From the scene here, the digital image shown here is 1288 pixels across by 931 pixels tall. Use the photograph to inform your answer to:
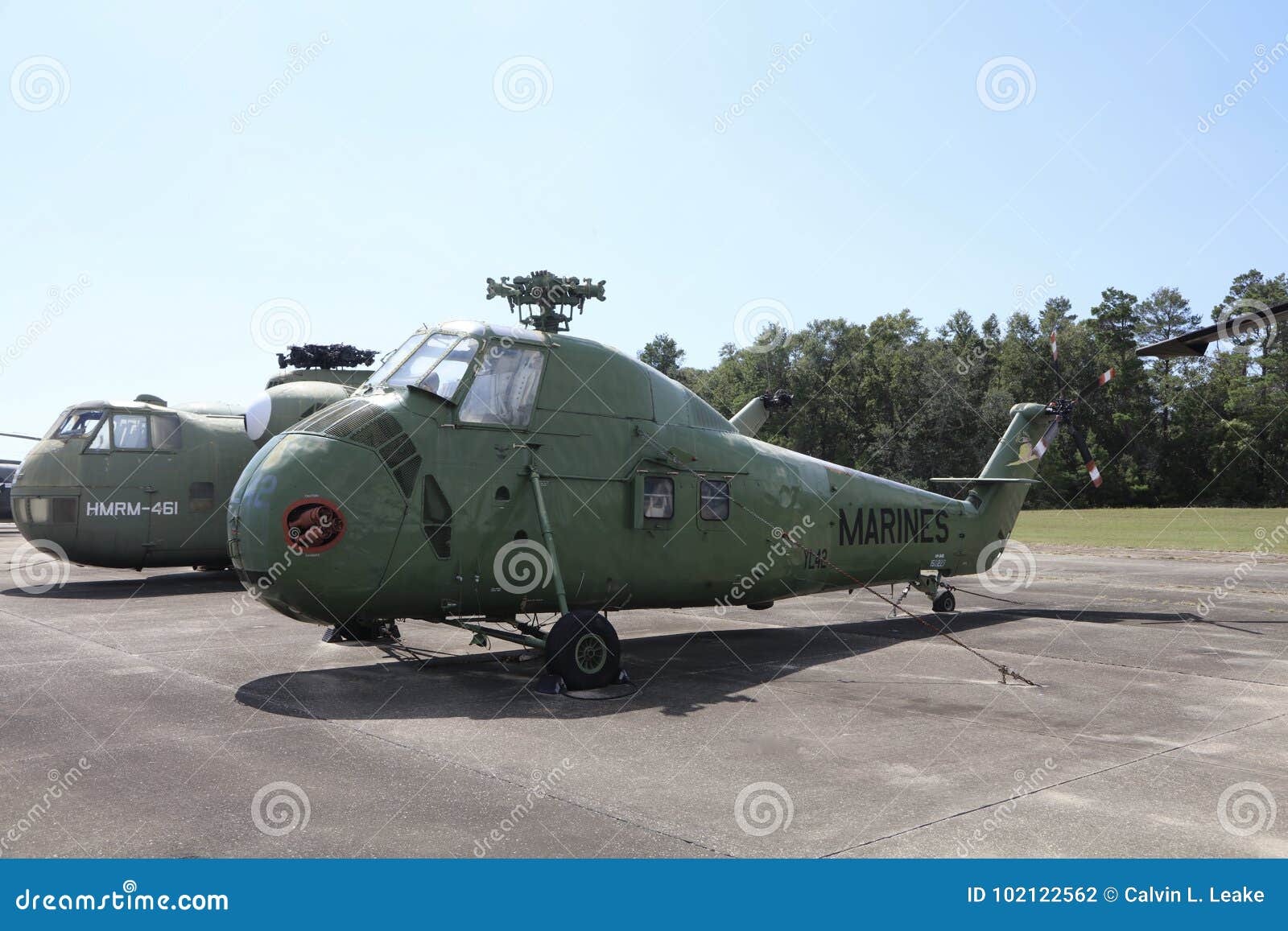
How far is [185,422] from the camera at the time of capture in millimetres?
20906

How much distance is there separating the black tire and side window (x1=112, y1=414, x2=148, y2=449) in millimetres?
14589

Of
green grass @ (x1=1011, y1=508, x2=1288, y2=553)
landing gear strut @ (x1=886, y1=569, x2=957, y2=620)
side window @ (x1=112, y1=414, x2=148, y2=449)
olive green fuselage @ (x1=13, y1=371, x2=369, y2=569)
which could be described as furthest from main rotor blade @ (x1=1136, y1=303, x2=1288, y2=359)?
green grass @ (x1=1011, y1=508, x2=1288, y2=553)

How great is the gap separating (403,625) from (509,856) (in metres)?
10.5

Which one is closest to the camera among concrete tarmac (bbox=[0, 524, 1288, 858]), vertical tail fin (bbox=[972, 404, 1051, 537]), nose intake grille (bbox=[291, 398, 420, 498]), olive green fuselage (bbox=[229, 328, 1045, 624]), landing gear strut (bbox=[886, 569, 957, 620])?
concrete tarmac (bbox=[0, 524, 1288, 858])

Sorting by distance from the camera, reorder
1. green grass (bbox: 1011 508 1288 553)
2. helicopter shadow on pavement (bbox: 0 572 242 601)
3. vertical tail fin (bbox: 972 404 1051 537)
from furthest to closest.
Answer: green grass (bbox: 1011 508 1288 553) → helicopter shadow on pavement (bbox: 0 572 242 601) → vertical tail fin (bbox: 972 404 1051 537)

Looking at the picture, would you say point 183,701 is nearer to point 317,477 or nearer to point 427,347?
point 317,477

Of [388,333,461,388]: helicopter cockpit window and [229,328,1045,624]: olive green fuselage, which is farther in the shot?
[388,333,461,388]: helicopter cockpit window

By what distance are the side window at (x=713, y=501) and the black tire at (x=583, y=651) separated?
2.79m

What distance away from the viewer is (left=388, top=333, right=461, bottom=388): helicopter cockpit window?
10.6 metres

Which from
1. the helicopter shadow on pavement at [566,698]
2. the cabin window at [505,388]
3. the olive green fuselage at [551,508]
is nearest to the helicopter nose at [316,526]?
the olive green fuselage at [551,508]

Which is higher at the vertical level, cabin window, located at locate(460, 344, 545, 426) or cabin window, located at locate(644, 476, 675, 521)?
cabin window, located at locate(460, 344, 545, 426)

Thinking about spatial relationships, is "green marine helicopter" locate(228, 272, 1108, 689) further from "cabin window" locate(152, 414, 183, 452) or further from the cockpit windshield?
"cabin window" locate(152, 414, 183, 452)

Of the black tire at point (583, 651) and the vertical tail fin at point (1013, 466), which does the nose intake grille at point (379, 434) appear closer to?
the black tire at point (583, 651)

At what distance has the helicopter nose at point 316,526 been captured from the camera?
31.1ft
